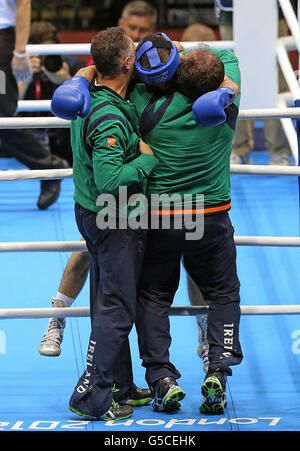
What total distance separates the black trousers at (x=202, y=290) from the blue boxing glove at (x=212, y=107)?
37cm

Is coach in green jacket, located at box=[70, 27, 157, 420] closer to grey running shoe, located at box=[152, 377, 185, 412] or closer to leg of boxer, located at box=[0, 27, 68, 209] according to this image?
grey running shoe, located at box=[152, 377, 185, 412]

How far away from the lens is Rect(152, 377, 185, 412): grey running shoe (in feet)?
9.75

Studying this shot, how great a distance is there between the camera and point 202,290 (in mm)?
3072

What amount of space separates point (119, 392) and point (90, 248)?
505mm

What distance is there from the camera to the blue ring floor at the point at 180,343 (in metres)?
3.01

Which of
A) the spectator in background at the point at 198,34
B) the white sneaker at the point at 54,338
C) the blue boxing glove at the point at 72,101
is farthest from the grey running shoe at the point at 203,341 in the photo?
the spectator in background at the point at 198,34

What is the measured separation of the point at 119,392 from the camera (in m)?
3.07

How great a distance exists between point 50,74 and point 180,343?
87.3 inches

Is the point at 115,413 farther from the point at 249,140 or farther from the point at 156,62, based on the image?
the point at 249,140

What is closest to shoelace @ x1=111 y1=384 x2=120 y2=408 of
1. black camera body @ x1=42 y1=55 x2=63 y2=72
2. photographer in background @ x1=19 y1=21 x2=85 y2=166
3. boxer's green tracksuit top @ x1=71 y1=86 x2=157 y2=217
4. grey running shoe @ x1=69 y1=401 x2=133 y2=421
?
grey running shoe @ x1=69 y1=401 x2=133 y2=421

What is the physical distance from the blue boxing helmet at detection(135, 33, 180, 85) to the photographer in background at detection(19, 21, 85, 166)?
208cm

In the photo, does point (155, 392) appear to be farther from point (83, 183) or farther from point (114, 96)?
point (114, 96)

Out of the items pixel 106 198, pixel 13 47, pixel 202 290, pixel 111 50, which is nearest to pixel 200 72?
pixel 111 50
